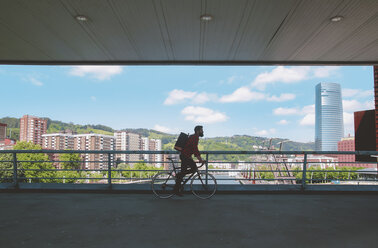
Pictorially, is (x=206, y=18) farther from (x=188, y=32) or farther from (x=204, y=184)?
(x=204, y=184)

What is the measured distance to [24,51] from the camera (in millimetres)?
7734

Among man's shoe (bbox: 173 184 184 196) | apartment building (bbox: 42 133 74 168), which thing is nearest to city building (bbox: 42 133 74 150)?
apartment building (bbox: 42 133 74 168)

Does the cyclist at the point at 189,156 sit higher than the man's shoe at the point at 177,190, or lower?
higher

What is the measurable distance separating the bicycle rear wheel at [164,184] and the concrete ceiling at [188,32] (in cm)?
340

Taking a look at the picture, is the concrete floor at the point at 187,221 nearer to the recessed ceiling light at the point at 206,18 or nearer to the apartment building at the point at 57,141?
the recessed ceiling light at the point at 206,18

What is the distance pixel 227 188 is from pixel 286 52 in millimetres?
4095

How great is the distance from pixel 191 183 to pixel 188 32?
368 cm

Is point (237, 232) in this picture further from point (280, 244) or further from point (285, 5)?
point (285, 5)

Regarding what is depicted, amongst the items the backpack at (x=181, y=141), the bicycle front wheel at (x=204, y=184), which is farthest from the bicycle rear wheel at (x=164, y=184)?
the backpack at (x=181, y=141)

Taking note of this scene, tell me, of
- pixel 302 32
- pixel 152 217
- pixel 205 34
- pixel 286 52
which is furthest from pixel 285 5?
pixel 152 217

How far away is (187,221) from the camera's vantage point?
467 cm

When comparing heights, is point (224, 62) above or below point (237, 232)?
above

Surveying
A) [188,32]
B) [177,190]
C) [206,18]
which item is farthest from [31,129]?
[206,18]

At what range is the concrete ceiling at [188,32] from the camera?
213 inches
